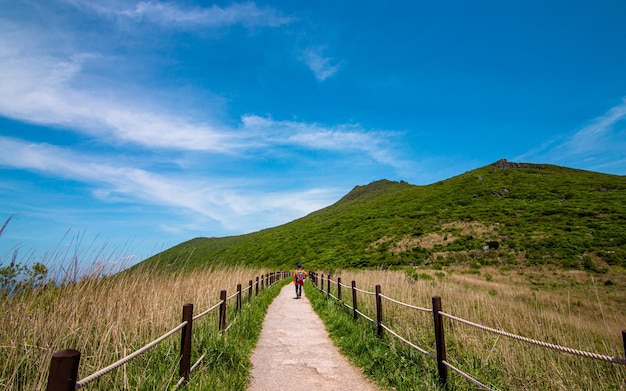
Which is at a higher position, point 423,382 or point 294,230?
point 294,230

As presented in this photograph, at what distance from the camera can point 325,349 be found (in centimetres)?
653

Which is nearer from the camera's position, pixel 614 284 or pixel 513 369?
pixel 513 369

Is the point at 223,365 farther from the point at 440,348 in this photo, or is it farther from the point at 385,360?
the point at 440,348

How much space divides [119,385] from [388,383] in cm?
339

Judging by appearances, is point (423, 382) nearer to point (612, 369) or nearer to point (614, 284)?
point (612, 369)

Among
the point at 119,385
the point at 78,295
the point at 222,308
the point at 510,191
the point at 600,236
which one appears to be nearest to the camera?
the point at 119,385

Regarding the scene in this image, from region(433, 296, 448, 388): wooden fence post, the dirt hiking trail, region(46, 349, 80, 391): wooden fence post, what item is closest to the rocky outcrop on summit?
the dirt hiking trail

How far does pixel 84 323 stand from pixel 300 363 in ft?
11.1

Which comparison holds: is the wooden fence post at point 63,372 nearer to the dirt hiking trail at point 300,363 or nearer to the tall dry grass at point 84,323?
the tall dry grass at point 84,323

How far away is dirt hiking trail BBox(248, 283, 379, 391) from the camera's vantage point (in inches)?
183

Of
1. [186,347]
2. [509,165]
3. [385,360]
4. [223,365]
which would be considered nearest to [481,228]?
[509,165]

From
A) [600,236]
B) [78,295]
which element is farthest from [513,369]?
[600,236]

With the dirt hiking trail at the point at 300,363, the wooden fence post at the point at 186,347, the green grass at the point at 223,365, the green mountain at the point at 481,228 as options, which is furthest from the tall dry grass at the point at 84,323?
the green mountain at the point at 481,228

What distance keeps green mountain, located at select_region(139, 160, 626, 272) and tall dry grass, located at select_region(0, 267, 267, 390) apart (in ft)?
37.0
